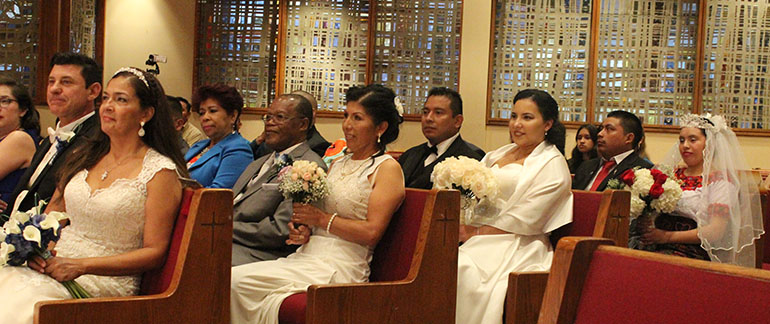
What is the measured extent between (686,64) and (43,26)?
663cm

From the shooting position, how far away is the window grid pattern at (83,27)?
24.2ft

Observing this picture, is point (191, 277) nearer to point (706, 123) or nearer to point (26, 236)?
point (26, 236)

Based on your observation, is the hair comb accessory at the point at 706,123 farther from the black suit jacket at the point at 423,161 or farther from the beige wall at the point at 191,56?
the beige wall at the point at 191,56

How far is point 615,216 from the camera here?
3197mm

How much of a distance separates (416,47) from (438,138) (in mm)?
4020

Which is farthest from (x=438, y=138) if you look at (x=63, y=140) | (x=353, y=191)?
(x=63, y=140)

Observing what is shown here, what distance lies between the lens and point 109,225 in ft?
8.75

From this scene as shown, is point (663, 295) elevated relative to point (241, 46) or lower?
lower

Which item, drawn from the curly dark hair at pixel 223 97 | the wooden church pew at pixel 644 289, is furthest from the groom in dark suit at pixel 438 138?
the wooden church pew at pixel 644 289

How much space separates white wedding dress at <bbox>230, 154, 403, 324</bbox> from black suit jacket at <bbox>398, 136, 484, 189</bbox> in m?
1.18

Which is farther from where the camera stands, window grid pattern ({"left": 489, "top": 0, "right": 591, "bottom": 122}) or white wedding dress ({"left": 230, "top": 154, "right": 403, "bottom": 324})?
window grid pattern ({"left": 489, "top": 0, "right": 591, "bottom": 122})

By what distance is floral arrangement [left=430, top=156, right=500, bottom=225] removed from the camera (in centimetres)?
345

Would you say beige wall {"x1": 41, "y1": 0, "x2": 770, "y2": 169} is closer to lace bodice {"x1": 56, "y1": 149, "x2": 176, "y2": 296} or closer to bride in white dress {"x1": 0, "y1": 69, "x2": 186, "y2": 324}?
bride in white dress {"x1": 0, "y1": 69, "x2": 186, "y2": 324}

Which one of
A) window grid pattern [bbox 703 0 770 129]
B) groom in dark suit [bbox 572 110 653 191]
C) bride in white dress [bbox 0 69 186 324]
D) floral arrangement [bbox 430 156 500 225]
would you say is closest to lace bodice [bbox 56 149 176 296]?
bride in white dress [bbox 0 69 186 324]
